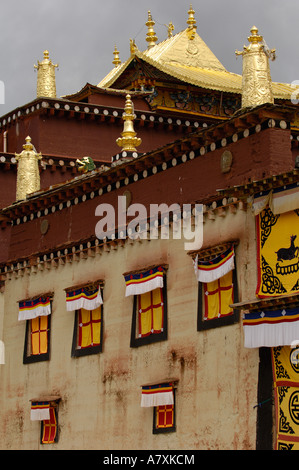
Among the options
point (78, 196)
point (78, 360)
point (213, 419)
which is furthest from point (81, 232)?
point (213, 419)

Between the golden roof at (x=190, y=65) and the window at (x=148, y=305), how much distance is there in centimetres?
1170

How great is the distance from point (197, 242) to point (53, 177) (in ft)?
35.1

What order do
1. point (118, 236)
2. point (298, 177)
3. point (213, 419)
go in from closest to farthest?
1. point (298, 177)
2. point (213, 419)
3. point (118, 236)

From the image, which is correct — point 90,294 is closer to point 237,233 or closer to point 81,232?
point 81,232

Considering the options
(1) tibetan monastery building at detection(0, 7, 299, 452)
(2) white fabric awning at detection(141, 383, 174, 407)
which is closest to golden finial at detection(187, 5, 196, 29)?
(1) tibetan monastery building at detection(0, 7, 299, 452)

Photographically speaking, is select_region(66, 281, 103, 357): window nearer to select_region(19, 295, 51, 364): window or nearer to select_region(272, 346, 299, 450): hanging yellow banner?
select_region(19, 295, 51, 364): window

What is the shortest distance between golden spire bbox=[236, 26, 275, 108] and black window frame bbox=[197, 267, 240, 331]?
3.81 metres

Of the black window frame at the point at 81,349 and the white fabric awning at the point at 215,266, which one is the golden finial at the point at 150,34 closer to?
the black window frame at the point at 81,349

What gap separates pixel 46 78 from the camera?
110 feet

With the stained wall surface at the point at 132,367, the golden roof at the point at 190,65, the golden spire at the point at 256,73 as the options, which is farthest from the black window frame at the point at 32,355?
the golden roof at the point at 190,65

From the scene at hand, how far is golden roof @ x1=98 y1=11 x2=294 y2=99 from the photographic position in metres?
34.0

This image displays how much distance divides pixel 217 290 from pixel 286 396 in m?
3.02

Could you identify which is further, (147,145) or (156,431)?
(147,145)

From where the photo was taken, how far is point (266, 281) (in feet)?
65.8
